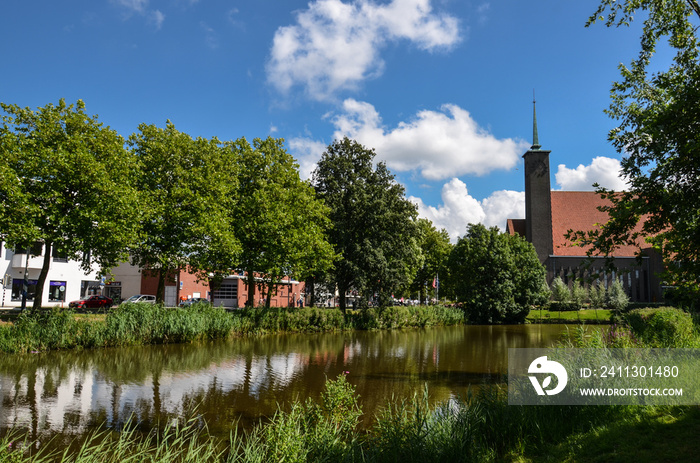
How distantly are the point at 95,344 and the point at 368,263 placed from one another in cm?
1943

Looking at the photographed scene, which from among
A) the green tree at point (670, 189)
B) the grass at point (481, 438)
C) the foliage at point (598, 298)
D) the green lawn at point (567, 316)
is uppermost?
the green tree at point (670, 189)

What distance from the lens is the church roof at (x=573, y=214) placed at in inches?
2857

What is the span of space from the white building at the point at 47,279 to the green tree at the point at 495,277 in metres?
34.6

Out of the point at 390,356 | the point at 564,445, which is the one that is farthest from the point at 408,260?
the point at 564,445

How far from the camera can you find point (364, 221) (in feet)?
119

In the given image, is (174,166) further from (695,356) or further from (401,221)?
(695,356)

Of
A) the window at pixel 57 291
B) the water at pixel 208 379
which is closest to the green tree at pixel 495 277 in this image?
the water at pixel 208 379

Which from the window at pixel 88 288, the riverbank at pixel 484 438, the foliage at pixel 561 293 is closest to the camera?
the riverbank at pixel 484 438

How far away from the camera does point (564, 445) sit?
265 inches

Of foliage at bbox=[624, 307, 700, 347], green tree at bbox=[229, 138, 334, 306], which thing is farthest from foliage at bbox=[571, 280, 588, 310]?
foliage at bbox=[624, 307, 700, 347]

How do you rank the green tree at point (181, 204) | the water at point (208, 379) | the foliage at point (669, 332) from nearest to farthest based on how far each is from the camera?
1. the water at point (208, 379)
2. the foliage at point (669, 332)
3. the green tree at point (181, 204)

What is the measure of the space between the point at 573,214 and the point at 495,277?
3517 centimetres

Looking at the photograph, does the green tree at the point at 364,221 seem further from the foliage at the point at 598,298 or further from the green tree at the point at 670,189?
the foliage at the point at 598,298

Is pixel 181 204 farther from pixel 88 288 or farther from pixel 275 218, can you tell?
pixel 88 288
